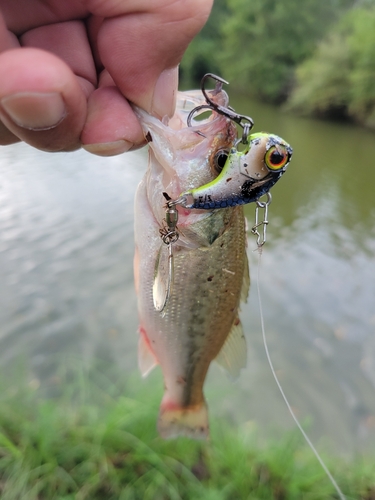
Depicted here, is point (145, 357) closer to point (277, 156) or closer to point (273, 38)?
point (277, 156)

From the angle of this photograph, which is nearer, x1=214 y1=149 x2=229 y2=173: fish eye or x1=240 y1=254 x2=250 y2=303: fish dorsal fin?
x1=214 y1=149 x2=229 y2=173: fish eye

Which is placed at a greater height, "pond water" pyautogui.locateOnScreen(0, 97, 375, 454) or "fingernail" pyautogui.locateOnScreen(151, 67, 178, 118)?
"fingernail" pyautogui.locateOnScreen(151, 67, 178, 118)

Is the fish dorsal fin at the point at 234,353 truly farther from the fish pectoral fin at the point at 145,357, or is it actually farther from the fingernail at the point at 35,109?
the fingernail at the point at 35,109

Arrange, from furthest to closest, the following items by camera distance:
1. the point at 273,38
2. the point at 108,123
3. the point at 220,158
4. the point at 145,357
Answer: the point at 273,38 < the point at 145,357 < the point at 220,158 < the point at 108,123

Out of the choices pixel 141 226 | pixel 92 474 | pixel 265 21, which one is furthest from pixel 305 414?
pixel 265 21

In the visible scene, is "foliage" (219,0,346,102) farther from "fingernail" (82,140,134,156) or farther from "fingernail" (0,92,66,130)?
"fingernail" (0,92,66,130)

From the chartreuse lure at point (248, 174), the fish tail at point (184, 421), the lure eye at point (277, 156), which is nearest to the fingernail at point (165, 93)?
the chartreuse lure at point (248, 174)

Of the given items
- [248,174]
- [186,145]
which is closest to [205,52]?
[186,145]

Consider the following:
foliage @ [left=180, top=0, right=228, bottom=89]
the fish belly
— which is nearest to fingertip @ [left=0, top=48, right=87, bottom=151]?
the fish belly
